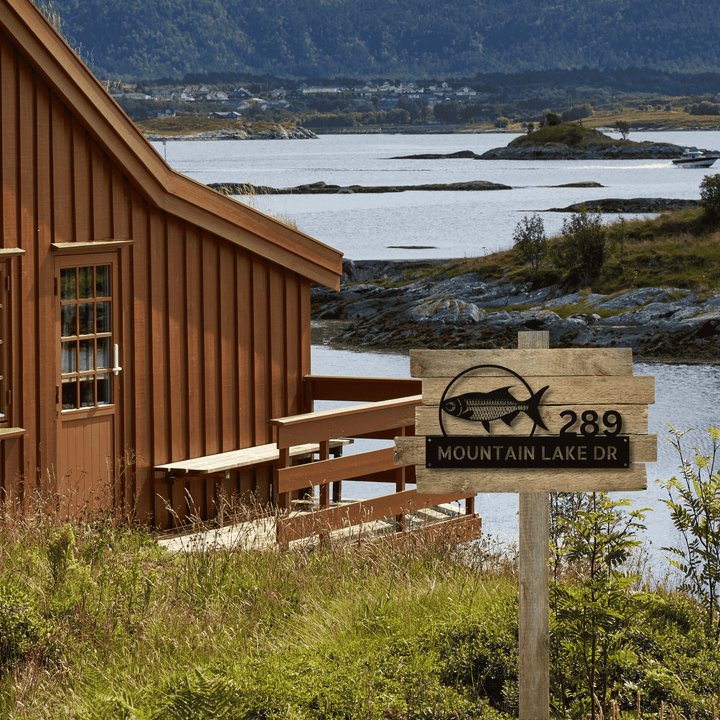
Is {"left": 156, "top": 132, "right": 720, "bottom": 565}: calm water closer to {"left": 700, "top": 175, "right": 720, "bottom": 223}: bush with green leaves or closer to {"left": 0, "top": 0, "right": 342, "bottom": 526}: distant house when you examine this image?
{"left": 0, "top": 0, "right": 342, "bottom": 526}: distant house

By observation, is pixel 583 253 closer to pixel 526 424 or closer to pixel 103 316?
pixel 103 316

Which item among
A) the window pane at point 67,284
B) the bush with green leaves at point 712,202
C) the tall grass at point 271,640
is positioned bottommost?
the tall grass at point 271,640

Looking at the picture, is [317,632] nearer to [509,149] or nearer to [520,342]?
[520,342]

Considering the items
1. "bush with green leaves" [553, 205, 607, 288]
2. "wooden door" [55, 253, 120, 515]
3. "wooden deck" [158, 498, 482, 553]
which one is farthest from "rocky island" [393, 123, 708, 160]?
"wooden door" [55, 253, 120, 515]

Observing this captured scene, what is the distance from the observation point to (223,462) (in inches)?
374

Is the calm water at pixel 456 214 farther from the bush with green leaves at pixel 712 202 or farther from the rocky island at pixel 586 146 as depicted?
the bush with green leaves at pixel 712 202

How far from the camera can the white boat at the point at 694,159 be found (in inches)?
5094

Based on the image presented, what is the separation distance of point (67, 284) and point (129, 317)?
2.25ft

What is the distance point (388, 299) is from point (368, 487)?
21.1 metres

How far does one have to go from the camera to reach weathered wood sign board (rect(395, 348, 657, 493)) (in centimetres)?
479

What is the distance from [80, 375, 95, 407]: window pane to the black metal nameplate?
5.08 meters

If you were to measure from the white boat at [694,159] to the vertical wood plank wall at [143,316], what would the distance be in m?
128

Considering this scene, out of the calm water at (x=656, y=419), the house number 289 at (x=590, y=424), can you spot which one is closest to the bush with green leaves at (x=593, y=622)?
the house number 289 at (x=590, y=424)

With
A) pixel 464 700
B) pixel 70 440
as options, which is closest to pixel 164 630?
pixel 464 700
